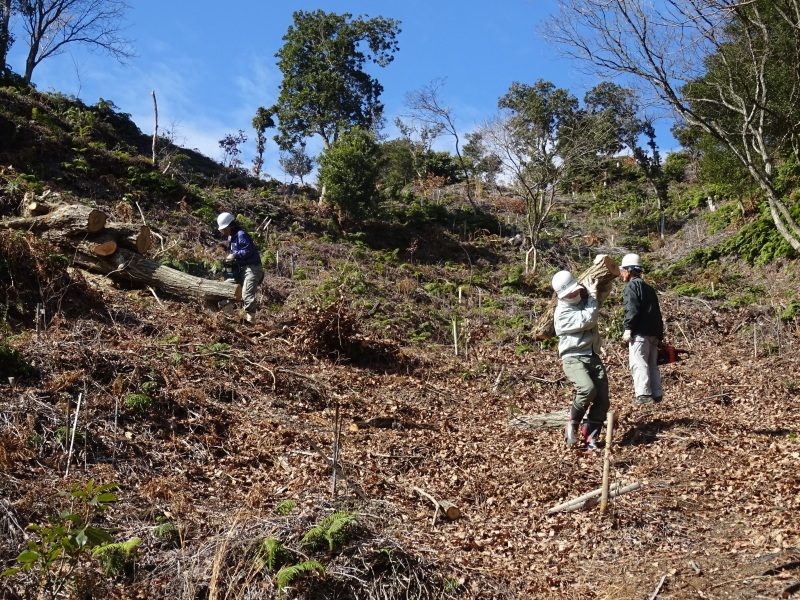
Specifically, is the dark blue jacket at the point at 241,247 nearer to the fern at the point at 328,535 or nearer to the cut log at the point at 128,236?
the cut log at the point at 128,236

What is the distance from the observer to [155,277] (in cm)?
1027

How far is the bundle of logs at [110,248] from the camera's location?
9984mm

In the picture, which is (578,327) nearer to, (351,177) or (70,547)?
(70,547)

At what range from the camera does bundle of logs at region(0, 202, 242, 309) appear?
9984mm

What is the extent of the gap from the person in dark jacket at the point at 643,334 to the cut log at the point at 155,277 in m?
5.87

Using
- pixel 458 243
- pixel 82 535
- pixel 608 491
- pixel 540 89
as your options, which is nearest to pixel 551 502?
pixel 608 491

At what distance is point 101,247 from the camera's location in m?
10.0

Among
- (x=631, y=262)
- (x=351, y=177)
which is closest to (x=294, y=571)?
(x=631, y=262)

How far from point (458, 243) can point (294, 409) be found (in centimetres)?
1555

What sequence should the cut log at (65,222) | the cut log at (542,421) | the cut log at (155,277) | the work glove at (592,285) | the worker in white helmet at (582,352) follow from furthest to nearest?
the cut log at (155,277) < the cut log at (65,222) < the work glove at (592,285) < the cut log at (542,421) < the worker in white helmet at (582,352)

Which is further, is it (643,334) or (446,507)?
(643,334)

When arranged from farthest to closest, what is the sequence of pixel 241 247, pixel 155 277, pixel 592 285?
pixel 155 277, pixel 241 247, pixel 592 285

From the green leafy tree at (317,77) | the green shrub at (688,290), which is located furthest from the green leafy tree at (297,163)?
the green shrub at (688,290)

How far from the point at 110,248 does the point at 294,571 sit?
7722 mm
